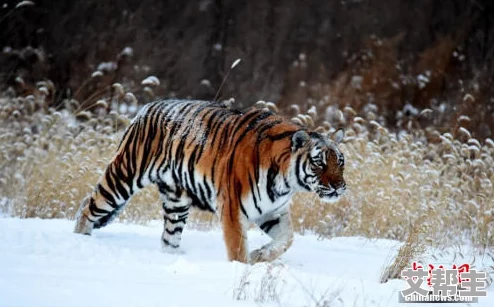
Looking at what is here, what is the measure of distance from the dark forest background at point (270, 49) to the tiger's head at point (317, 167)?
32.2 feet

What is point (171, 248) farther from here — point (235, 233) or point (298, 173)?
point (298, 173)

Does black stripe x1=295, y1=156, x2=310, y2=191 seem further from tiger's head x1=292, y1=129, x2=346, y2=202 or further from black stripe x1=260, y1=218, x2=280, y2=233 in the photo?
black stripe x1=260, y1=218, x2=280, y2=233

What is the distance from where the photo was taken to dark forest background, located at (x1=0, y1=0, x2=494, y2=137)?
52.2 feet

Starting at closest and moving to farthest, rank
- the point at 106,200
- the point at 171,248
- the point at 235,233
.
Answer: the point at 235,233, the point at 171,248, the point at 106,200

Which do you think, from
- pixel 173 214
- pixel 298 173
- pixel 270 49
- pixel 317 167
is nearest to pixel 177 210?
pixel 173 214

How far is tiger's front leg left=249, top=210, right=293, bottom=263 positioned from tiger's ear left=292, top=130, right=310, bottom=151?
0.61m

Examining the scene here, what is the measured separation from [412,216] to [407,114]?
8.35 metres

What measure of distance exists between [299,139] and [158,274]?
144cm

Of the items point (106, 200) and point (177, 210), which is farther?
point (106, 200)

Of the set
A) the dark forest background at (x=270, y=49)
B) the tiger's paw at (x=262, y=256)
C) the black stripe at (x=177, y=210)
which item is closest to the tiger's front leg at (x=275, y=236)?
the tiger's paw at (x=262, y=256)

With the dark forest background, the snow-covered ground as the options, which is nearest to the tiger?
the snow-covered ground

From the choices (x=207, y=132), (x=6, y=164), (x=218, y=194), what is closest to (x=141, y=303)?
(x=218, y=194)

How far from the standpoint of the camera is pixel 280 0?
59.4 feet

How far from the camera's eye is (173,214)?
6.09 m
